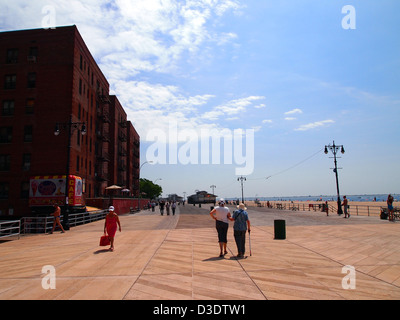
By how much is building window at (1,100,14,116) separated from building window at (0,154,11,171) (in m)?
4.79

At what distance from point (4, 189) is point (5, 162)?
9.78ft

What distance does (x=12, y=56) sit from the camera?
106ft

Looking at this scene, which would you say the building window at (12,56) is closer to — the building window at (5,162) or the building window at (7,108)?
the building window at (7,108)

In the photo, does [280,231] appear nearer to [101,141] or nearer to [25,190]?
[25,190]

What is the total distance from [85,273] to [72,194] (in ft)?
79.7

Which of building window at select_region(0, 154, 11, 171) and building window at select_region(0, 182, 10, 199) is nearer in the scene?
building window at select_region(0, 182, 10, 199)

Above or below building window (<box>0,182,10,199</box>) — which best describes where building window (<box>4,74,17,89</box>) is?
above

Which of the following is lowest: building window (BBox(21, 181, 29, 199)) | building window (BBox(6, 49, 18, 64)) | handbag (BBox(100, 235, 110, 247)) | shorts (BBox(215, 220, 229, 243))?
handbag (BBox(100, 235, 110, 247))

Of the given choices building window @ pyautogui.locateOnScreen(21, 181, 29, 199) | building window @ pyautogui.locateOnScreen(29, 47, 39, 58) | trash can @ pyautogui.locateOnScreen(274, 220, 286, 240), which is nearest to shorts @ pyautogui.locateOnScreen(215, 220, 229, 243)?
trash can @ pyautogui.locateOnScreen(274, 220, 286, 240)

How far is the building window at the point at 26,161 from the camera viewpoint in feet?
99.1

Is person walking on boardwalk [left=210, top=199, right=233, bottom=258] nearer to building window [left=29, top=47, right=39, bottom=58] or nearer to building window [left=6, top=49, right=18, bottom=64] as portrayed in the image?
building window [left=29, top=47, right=39, bottom=58]

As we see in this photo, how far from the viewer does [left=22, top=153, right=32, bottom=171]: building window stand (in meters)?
30.2

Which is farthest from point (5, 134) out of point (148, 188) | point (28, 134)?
point (148, 188)
